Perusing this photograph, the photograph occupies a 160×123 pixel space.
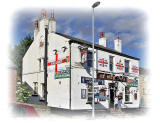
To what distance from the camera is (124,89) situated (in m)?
25.2

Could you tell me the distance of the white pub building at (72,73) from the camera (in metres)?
18.9

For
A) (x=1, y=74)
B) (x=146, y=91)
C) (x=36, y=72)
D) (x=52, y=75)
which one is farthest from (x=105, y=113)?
(x=146, y=91)

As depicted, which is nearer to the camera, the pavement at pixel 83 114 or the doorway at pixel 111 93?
the pavement at pixel 83 114

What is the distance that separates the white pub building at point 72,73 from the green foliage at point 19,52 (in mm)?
6345

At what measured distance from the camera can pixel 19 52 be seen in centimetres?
3234

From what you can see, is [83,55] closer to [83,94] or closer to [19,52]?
[83,94]

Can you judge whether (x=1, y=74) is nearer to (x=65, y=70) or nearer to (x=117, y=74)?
(x=65, y=70)

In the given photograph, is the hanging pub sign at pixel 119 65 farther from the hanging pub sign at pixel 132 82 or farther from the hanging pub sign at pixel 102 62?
the hanging pub sign at pixel 102 62

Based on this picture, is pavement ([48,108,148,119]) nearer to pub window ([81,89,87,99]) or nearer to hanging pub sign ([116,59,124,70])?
pub window ([81,89,87,99])

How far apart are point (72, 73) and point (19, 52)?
16748 millimetres

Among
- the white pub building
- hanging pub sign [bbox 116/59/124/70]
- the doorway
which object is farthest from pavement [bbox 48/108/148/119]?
hanging pub sign [bbox 116/59/124/70]

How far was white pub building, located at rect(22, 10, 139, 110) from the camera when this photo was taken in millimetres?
18891

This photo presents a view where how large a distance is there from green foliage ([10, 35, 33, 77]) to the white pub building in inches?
250

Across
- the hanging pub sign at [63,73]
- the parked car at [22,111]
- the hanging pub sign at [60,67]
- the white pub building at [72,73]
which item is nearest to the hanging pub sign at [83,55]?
the white pub building at [72,73]
